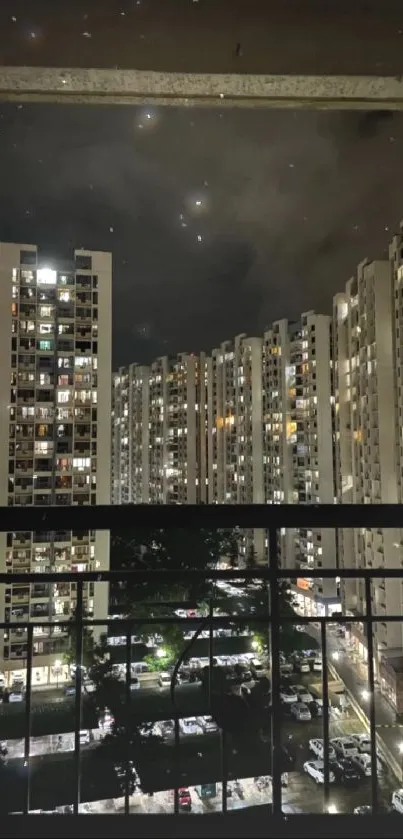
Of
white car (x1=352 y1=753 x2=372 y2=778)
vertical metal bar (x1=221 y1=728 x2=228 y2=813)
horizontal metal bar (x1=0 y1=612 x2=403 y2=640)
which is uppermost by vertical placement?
horizontal metal bar (x1=0 y1=612 x2=403 y2=640)

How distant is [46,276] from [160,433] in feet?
29.5

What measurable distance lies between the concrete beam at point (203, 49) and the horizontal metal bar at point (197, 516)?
146 cm

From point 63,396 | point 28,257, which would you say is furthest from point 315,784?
point 28,257

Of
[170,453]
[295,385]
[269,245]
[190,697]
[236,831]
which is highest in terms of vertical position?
[269,245]

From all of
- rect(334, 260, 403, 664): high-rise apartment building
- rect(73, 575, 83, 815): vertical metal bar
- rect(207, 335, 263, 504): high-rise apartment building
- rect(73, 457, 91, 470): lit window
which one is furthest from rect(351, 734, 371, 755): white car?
rect(334, 260, 403, 664): high-rise apartment building

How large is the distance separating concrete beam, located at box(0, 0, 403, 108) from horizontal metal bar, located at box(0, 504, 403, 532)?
4.80 feet

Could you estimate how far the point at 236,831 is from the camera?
4.00 feet

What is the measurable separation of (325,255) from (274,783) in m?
6.70

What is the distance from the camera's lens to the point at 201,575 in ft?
4.17

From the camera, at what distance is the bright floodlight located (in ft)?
30.1

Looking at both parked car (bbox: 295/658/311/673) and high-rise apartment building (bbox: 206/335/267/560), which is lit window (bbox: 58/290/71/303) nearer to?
high-rise apartment building (bbox: 206/335/267/560)

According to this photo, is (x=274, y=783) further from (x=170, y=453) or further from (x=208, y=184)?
(x=170, y=453)

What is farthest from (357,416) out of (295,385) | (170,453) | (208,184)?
(208,184)

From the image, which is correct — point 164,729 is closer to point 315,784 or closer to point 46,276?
point 315,784
